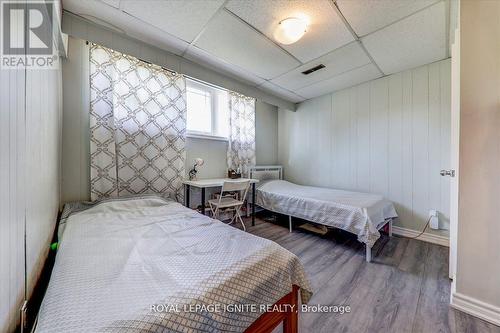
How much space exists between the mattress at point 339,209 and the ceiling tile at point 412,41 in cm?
172

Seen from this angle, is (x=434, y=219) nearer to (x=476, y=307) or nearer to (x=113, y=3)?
(x=476, y=307)

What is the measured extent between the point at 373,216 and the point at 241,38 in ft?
7.75

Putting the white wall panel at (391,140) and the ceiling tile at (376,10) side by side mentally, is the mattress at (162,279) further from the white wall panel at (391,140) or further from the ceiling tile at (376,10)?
the white wall panel at (391,140)

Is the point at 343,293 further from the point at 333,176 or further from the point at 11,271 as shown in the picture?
the point at 333,176

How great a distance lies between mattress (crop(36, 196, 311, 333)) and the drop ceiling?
1739mm

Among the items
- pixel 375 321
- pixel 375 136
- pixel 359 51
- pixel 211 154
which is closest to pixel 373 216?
pixel 375 321

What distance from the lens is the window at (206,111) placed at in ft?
9.13

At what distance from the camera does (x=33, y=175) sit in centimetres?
89

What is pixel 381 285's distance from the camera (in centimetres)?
158

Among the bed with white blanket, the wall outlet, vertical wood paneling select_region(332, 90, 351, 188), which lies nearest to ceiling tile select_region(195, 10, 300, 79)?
vertical wood paneling select_region(332, 90, 351, 188)

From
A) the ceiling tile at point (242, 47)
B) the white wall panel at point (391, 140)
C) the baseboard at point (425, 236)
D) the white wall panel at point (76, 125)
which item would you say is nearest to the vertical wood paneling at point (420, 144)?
the white wall panel at point (391, 140)

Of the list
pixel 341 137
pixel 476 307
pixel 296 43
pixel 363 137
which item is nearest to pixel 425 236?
pixel 476 307

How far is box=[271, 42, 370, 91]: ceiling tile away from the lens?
2.13 meters

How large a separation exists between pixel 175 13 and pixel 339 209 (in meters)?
2.53
